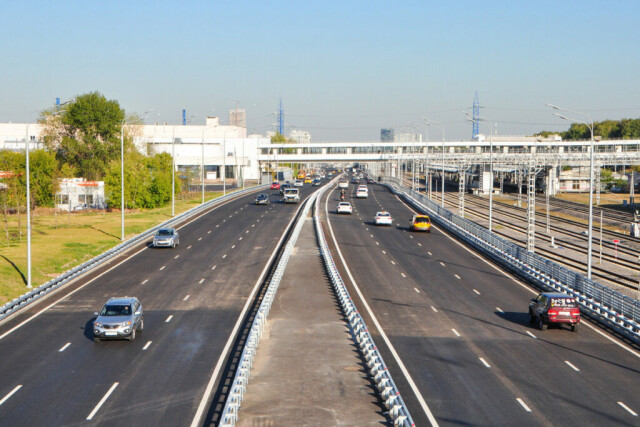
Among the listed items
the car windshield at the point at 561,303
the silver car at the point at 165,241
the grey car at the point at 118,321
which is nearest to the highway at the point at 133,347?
the grey car at the point at 118,321

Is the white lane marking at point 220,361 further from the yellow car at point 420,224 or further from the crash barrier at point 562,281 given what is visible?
the yellow car at point 420,224

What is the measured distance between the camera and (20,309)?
32.9 m

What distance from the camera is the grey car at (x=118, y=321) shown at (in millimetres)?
26344

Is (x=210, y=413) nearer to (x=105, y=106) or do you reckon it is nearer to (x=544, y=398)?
(x=544, y=398)

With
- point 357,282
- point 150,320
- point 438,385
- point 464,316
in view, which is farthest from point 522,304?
point 150,320

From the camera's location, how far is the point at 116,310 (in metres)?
27.4

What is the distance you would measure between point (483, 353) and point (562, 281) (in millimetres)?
15074

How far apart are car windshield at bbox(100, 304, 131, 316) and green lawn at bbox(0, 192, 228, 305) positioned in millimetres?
10480

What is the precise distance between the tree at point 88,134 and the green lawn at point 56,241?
77.8 feet

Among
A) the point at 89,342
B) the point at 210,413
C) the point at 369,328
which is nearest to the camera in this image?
the point at 210,413

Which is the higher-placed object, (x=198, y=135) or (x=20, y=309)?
(x=198, y=135)

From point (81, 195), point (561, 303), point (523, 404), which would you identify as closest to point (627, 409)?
point (523, 404)

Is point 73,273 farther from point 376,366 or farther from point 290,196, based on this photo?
point 290,196

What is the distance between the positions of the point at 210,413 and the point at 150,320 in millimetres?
13051
